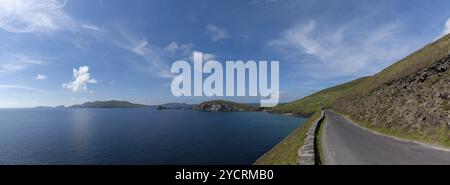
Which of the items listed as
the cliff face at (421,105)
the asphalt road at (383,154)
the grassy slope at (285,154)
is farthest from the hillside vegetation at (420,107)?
the grassy slope at (285,154)

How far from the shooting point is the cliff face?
26.2 m

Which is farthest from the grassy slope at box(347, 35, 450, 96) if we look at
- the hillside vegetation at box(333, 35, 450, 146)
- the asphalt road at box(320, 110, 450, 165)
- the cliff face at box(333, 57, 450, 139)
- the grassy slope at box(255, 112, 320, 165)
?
the grassy slope at box(255, 112, 320, 165)

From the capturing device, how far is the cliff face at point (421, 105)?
26.2m

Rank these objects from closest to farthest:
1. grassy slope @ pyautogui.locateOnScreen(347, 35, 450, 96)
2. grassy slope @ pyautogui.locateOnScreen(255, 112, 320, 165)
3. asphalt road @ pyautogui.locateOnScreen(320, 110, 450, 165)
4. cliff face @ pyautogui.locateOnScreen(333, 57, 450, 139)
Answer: asphalt road @ pyautogui.locateOnScreen(320, 110, 450, 165), grassy slope @ pyautogui.locateOnScreen(255, 112, 320, 165), cliff face @ pyautogui.locateOnScreen(333, 57, 450, 139), grassy slope @ pyautogui.locateOnScreen(347, 35, 450, 96)

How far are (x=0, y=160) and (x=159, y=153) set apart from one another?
38417 mm

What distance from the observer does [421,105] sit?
31.0m

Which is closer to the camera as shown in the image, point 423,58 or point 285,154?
point 285,154

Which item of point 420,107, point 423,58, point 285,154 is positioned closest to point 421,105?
point 420,107

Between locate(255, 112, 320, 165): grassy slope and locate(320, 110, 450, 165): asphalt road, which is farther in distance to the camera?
locate(255, 112, 320, 165): grassy slope

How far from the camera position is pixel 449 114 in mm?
25172

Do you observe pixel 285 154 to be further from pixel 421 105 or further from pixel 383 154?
pixel 421 105

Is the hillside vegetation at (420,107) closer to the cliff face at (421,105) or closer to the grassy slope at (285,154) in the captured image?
the cliff face at (421,105)

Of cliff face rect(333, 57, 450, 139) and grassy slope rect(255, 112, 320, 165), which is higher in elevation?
cliff face rect(333, 57, 450, 139)

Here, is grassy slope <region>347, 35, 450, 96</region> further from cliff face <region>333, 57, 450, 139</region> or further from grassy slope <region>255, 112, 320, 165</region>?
grassy slope <region>255, 112, 320, 165</region>
